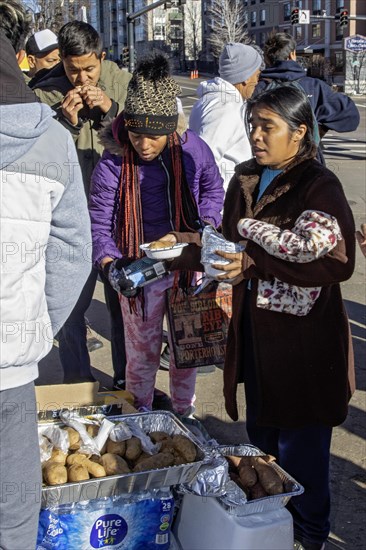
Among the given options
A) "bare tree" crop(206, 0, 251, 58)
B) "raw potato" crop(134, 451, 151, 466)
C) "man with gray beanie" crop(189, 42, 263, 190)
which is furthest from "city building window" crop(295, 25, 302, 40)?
"raw potato" crop(134, 451, 151, 466)

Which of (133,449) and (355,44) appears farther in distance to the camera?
(355,44)

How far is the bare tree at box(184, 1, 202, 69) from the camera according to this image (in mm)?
81800

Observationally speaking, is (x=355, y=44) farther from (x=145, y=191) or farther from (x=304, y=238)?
(x=304, y=238)

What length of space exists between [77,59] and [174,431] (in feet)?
7.16

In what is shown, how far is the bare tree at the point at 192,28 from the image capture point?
3220 inches

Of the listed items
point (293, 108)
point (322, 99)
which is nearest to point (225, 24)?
point (322, 99)

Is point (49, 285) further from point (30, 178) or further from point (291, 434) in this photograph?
point (291, 434)

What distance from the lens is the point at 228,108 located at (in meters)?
4.30

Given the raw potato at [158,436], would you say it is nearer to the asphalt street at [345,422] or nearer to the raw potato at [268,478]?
the raw potato at [268,478]

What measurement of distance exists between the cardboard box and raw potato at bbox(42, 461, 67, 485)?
1.90ft

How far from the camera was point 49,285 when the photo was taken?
217 centimetres

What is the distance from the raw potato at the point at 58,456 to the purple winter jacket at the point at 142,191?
999 mm

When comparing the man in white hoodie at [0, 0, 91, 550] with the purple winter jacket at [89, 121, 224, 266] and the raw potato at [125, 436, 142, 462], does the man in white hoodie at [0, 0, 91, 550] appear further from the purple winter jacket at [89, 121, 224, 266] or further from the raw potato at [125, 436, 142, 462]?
the purple winter jacket at [89, 121, 224, 266]

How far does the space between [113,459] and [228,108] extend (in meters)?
2.38
